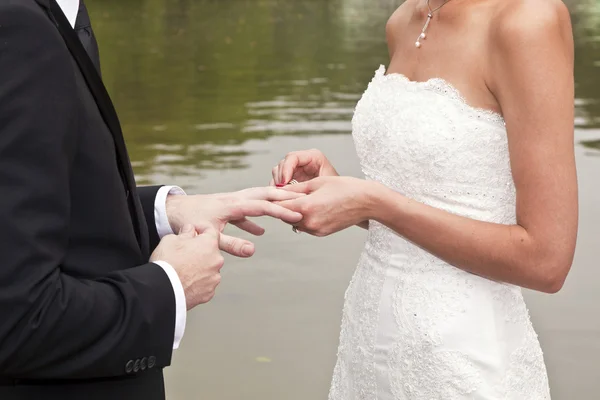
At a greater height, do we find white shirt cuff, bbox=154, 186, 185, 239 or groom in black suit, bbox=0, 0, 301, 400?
groom in black suit, bbox=0, 0, 301, 400

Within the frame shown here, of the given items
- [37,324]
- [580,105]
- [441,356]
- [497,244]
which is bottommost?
[580,105]

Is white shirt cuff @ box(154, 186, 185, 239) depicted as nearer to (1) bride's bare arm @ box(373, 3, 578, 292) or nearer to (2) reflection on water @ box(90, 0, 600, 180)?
(1) bride's bare arm @ box(373, 3, 578, 292)

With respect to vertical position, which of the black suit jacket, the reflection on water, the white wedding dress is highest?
the black suit jacket

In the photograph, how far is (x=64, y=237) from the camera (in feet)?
5.12

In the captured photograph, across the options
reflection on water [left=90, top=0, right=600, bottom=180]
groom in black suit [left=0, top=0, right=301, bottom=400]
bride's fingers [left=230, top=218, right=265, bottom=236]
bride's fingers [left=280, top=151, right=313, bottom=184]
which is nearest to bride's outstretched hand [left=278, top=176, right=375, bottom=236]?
bride's fingers [left=230, top=218, right=265, bottom=236]

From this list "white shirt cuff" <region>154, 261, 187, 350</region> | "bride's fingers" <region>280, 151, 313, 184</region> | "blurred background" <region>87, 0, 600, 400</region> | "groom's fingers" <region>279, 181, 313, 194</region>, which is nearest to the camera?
"white shirt cuff" <region>154, 261, 187, 350</region>

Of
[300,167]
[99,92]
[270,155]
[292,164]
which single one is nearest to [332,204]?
[292,164]

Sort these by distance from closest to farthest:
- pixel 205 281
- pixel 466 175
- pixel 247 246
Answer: pixel 205 281, pixel 247 246, pixel 466 175

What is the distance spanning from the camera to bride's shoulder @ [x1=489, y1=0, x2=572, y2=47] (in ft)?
6.96

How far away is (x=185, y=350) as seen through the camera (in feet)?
16.4

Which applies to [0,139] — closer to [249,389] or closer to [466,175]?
[466,175]

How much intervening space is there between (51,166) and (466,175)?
124 centimetres

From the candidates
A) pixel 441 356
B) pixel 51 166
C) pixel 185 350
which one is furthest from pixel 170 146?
pixel 51 166

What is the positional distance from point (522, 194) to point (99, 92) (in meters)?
1.07
